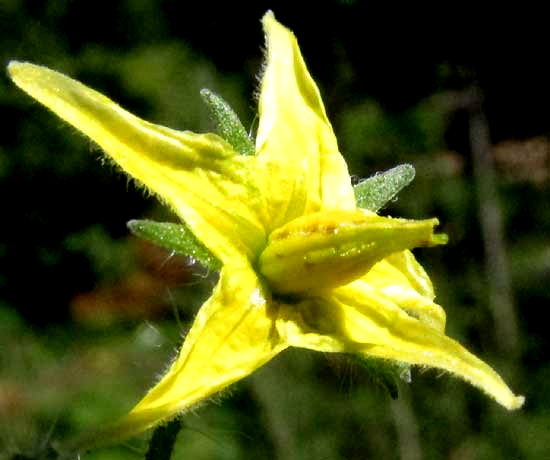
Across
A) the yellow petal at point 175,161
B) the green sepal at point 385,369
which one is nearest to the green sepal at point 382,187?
the yellow petal at point 175,161

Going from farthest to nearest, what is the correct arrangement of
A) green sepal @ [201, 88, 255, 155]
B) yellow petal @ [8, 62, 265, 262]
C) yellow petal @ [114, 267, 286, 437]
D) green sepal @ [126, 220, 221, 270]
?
green sepal @ [201, 88, 255, 155]
green sepal @ [126, 220, 221, 270]
yellow petal @ [8, 62, 265, 262]
yellow petal @ [114, 267, 286, 437]

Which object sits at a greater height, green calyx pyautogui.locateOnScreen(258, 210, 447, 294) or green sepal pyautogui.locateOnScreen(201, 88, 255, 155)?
green sepal pyautogui.locateOnScreen(201, 88, 255, 155)

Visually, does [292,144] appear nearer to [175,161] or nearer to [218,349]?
[175,161]

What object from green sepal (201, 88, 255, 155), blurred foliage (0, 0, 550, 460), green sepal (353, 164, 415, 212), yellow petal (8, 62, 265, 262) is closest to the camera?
yellow petal (8, 62, 265, 262)

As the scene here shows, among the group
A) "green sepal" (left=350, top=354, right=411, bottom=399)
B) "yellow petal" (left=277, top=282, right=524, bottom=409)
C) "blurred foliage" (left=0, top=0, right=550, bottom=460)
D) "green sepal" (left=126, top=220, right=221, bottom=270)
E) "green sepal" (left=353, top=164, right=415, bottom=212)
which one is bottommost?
"blurred foliage" (left=0, top=0, right=550, bottom=460)

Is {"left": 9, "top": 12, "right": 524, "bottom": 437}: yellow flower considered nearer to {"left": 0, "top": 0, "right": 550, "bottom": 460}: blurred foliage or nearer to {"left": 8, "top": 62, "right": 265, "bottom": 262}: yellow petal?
{"left": 8, "top": 62, "right": 265, "bottom": 262}: yellow petal

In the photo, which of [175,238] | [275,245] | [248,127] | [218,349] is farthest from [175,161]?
[248,127]

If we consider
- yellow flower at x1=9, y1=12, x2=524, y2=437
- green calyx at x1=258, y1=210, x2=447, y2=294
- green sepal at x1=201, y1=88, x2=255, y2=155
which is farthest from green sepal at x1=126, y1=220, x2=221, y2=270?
green sepal at x1=201, y1=88, x2=255, y2=155

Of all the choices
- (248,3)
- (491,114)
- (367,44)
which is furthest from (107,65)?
(491,114)
